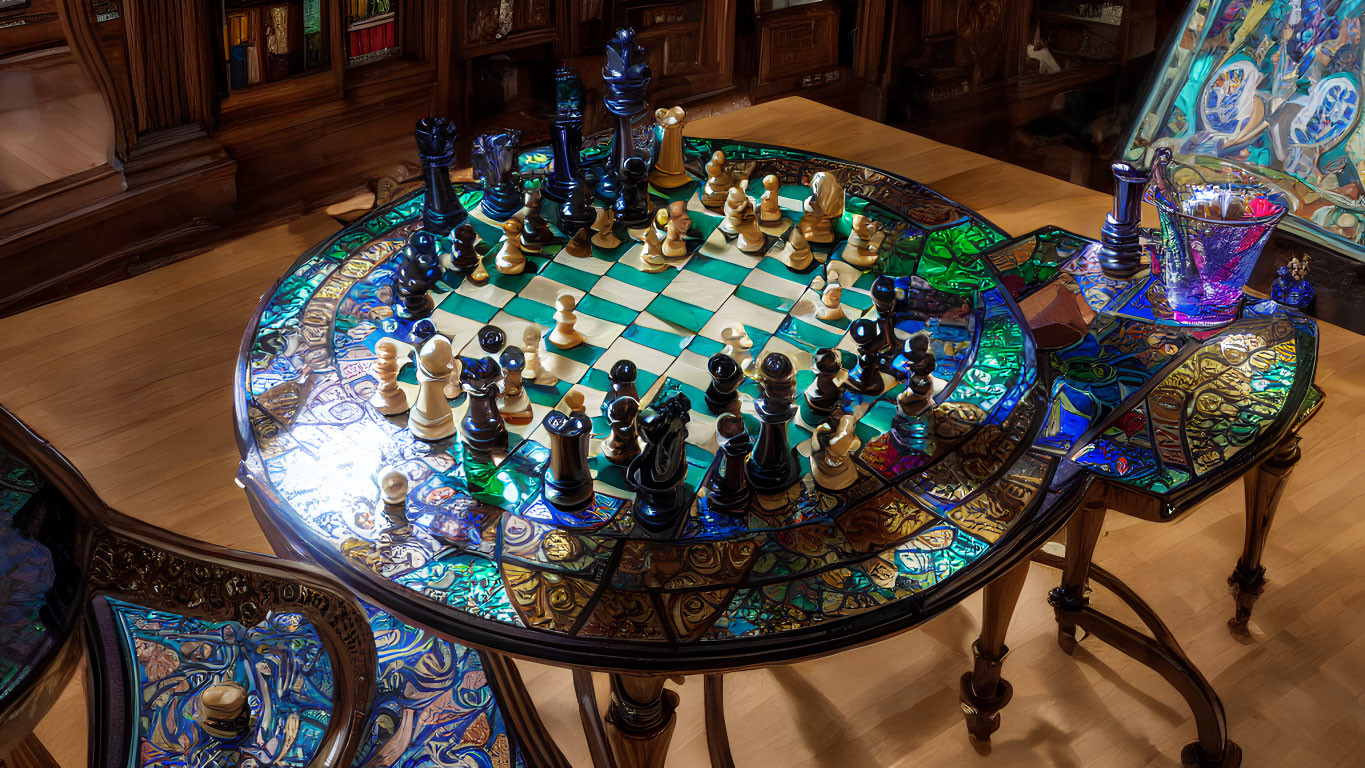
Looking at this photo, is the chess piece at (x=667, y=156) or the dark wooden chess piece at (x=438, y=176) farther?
the chess piece at (x=667, y=156)

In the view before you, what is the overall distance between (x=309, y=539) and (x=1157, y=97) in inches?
144

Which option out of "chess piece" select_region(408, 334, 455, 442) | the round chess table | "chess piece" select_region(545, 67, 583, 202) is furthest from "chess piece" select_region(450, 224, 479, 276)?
"chess piece" select_region(408, 334, 455, 442)

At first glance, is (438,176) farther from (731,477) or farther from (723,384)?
(731,477)

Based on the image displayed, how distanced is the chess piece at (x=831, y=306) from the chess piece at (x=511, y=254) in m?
0.59

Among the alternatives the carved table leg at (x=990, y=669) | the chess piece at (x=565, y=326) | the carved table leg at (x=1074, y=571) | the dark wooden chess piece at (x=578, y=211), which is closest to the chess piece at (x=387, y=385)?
the chess piece at (x=565, y=326)

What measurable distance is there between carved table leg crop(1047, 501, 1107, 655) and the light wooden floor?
9 centimetres

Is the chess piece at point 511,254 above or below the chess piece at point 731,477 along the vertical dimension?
above

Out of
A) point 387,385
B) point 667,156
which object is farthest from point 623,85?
point 387,385

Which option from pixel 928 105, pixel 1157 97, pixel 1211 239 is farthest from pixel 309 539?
pixel 928 105

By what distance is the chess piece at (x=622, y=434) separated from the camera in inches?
62.6

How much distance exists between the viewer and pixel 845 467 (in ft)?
5.19

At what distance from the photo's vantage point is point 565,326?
1910 millimetres

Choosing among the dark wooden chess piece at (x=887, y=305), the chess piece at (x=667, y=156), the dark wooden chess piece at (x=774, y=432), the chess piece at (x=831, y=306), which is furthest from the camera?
the chess piece at (x=667, y=156)

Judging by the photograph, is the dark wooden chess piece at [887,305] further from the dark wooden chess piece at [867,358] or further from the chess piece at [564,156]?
the chess piece at [564,156]
